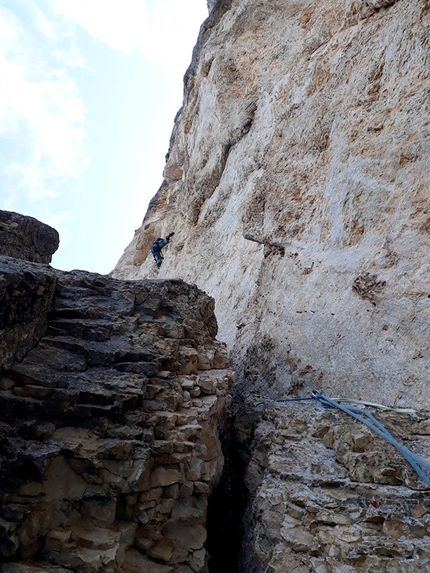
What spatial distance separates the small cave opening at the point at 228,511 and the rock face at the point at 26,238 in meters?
5.92

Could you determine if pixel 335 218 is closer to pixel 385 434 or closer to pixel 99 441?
pixel 385 434

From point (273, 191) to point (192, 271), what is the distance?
5542mm

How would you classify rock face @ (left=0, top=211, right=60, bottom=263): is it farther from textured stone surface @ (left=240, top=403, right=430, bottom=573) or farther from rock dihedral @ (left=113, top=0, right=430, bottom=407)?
textured stone surface @ (left=240, top=403, right=430, bottom=573)

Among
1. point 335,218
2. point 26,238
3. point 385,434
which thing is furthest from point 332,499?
point 26,238

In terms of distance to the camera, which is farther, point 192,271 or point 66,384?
point 192,271

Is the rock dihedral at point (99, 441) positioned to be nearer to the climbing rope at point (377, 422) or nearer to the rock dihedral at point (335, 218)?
the climbing rope at point (377, 422)

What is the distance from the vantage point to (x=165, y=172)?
24797 mm

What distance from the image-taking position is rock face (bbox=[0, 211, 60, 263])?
9039 millimetres

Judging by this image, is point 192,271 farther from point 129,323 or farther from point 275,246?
point 129,323

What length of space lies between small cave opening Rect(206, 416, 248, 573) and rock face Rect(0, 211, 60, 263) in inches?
233

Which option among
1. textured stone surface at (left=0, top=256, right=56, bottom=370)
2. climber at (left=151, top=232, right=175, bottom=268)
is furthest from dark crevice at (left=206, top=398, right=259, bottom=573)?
climber at (left=151, top=232, right=175, bottom=268)

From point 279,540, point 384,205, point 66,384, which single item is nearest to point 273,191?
point 384,205

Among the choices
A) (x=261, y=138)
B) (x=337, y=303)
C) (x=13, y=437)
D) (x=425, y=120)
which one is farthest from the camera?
(x=261, y=138)

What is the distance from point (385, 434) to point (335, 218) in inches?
161
